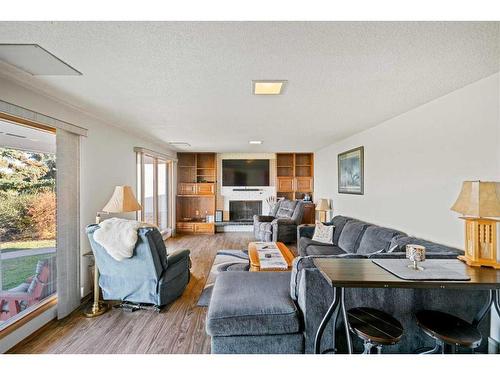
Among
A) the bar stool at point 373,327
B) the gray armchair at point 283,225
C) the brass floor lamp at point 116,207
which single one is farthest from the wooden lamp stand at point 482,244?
the gray armchair at point 283,225

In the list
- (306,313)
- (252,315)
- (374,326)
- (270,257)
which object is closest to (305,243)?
(270,257)

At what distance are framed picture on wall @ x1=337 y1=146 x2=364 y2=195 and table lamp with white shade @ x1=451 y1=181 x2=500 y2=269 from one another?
2.40 m

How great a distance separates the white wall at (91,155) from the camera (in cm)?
220

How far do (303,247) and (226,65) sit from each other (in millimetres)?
3292

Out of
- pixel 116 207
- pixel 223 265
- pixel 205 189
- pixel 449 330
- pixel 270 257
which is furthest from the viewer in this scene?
pixel 205 189

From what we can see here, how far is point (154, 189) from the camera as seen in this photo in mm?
5859

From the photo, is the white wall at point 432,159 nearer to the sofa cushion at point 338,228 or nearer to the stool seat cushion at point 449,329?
the sofa cushion at point 338,228

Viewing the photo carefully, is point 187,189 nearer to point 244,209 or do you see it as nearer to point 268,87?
point 244,209

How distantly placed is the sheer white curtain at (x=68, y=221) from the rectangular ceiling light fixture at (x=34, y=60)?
0.87m

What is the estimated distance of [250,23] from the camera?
1348mm

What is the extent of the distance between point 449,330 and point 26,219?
12.0 feet

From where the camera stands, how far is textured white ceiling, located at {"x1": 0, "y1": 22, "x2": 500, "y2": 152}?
55.0 inches

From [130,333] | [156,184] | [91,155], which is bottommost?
[130,333]
